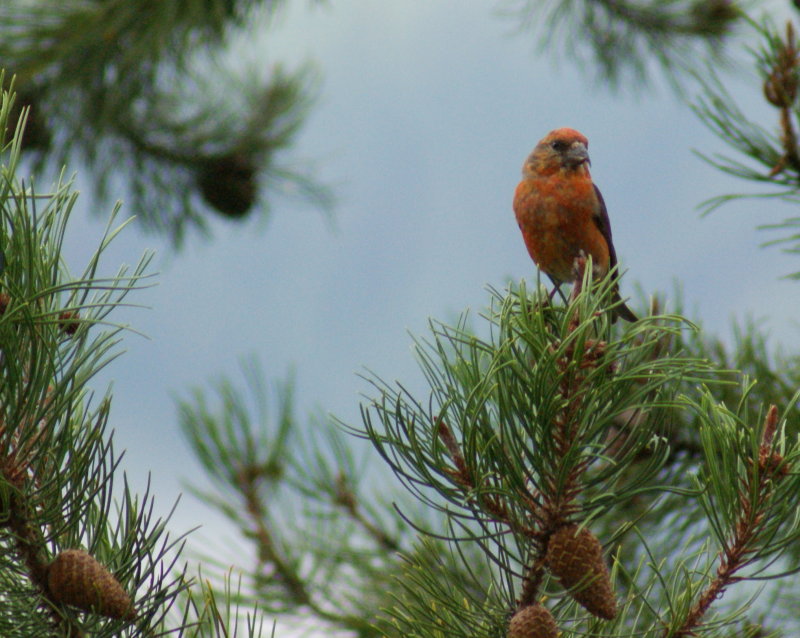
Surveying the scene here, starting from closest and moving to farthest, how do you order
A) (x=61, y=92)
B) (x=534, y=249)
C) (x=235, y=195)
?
(x=534, y=249) < (x=61, y=92) < (x=235, y=195)

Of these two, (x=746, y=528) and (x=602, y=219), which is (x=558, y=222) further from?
(x=746, y=528)

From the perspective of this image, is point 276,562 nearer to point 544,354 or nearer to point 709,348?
point 709,348

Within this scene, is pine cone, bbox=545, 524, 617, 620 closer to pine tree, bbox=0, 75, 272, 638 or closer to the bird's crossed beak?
pine tree, bbox=0, 75, 272, 638

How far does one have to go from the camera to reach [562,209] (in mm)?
2748

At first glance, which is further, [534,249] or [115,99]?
[115,99]

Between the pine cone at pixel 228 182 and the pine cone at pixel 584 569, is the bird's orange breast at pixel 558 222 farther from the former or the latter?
the pine cone at pixel 228 182

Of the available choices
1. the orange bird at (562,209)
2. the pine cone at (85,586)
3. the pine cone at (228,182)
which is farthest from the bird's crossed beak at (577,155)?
the pine cone at (228,182)

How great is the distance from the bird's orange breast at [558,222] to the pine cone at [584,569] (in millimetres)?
1517

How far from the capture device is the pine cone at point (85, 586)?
115cm

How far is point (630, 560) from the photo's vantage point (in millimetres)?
2932

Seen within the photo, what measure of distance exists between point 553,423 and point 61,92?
179 inches

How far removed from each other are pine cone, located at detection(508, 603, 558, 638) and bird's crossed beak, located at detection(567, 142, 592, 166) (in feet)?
6.43

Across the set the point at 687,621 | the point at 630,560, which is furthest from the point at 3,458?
the point at 630,560

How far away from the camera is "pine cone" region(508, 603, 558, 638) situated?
3.86ft
